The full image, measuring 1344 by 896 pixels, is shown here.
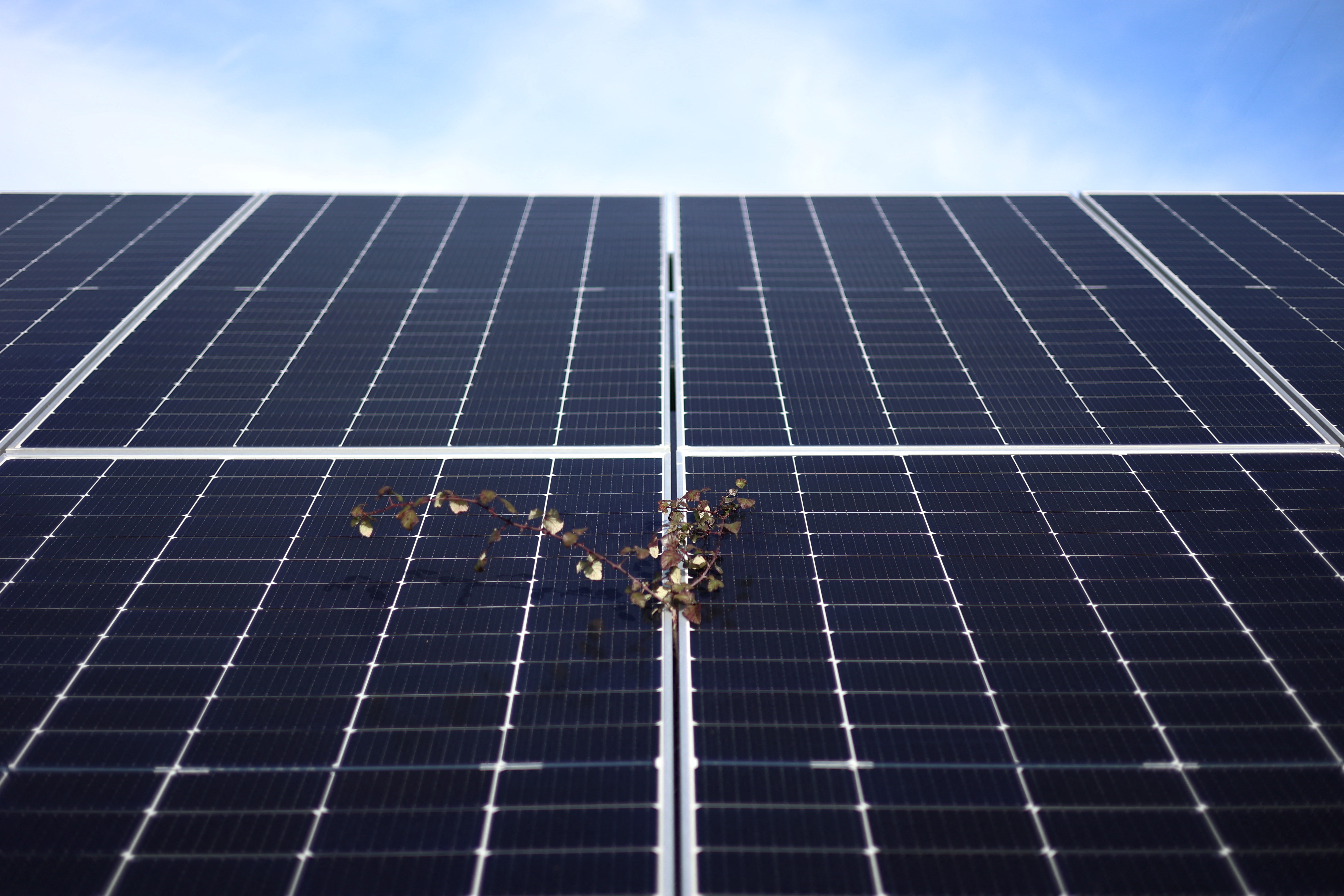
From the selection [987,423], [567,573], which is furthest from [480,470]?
[987,423]

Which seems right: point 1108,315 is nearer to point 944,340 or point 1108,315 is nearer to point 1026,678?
point 944,340

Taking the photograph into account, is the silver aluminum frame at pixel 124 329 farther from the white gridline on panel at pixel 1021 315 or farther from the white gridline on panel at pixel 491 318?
the white gridline on panel at pixel 1021 315

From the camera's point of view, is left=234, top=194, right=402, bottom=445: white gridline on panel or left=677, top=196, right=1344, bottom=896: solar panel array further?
left=234, top=194, right=402, bottom=445: white gridline on panel

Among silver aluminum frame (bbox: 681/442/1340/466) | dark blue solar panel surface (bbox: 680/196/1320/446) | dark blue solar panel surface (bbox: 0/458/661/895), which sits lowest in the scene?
dark blue solar panel surface (bbox: 0/458/661/895)

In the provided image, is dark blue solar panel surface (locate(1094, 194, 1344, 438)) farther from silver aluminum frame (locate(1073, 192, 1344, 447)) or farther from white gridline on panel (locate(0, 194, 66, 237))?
white gridline on panel (locate(0, 194, 66, 237))

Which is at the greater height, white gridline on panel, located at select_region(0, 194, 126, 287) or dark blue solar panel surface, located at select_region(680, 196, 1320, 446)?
white gridline on panel, located at select_region(0, 194, 126, 287)

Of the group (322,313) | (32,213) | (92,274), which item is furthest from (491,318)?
(32,213)

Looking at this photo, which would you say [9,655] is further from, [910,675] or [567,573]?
[910,675]

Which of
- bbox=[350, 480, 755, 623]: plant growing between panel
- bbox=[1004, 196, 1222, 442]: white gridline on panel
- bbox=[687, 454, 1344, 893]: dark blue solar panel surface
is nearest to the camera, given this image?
bbox=[687, 454, 1344, 893]: dark blue solar panel surface

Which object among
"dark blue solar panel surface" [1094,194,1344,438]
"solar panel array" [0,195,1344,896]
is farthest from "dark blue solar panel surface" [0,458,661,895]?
"dark blue solar panel surface" [1094,194,1344,438]
